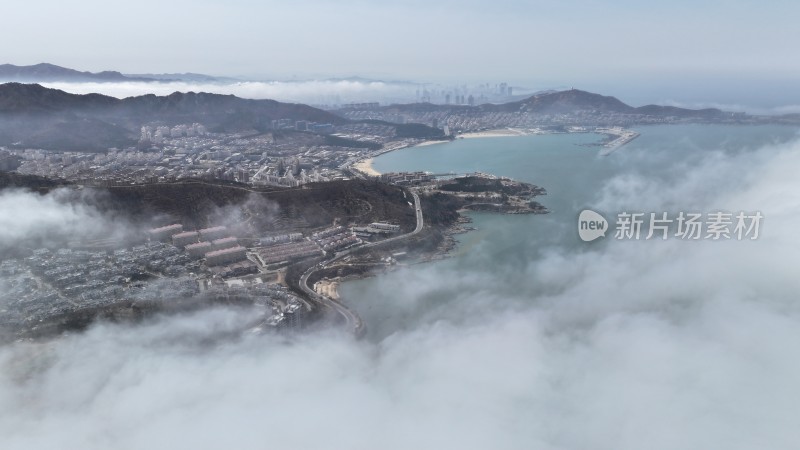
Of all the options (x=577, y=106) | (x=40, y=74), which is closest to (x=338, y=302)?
(x=577, y=106)

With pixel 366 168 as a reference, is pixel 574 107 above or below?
above

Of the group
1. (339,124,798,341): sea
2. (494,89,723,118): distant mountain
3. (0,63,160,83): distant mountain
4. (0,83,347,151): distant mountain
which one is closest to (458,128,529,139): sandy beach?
(339,124,798,341): sea

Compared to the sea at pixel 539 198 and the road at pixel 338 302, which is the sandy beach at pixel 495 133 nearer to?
the sea at pixel 539 198

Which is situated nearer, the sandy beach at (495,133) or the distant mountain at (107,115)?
the distant mountain at (107,115)

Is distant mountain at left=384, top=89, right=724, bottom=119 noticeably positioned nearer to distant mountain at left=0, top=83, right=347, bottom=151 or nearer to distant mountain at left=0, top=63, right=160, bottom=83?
distant mountain at left=0, top=83, right=347, bottom=151

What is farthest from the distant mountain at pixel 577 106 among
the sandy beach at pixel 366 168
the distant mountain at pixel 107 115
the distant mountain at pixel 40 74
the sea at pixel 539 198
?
the distant mountain at pixel 40 74

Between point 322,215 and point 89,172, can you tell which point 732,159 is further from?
point 89,172

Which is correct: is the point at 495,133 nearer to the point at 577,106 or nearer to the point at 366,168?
the point at 577,106
